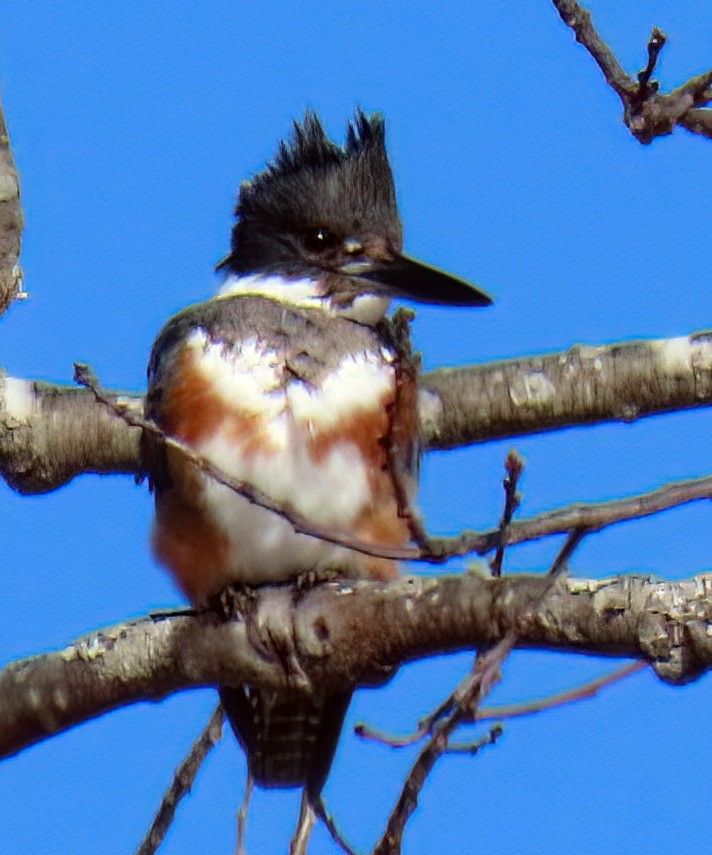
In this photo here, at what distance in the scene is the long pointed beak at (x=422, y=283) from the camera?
4352mm

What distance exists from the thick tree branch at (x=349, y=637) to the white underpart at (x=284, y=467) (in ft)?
0.60

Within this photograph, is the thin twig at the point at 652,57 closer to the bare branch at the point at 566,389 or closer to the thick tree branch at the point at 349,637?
the thick tree branch at the point at 349,637

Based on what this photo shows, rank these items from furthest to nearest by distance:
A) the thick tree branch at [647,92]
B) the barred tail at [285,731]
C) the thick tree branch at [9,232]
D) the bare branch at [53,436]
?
1. the bare branch at [53,436]
2. the barred tail at [285,731]
3. the thick tree branch at [9,232]
4. the thick tree branch at [647,92]

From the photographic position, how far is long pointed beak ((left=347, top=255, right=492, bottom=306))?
14.3 ft

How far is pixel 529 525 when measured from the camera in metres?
2.27

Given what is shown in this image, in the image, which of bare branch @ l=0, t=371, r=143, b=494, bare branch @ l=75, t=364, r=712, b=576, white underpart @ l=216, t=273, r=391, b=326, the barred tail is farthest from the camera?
bare branch @ l=0, t=371, r=143, b=494

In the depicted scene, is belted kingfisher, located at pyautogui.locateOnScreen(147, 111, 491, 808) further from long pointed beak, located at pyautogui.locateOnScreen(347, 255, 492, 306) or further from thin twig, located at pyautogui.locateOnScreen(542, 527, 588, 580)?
thin twig, located at pyautogui.locateOnScreen(542, 527, 588, 580)

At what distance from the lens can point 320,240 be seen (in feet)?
15.1

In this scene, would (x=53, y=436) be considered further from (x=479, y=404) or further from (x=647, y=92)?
(x=647, y=92)

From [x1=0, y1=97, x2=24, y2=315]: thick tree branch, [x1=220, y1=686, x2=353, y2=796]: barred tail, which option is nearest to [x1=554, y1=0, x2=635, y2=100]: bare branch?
[x1=0, y1=97, x2=24, y2=315]: thick tree branch

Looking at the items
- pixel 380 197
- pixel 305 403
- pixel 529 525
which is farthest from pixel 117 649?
pixel 380 197

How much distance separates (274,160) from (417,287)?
2.22 feet

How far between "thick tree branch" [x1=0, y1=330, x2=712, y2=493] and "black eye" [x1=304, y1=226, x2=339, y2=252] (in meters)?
0.48

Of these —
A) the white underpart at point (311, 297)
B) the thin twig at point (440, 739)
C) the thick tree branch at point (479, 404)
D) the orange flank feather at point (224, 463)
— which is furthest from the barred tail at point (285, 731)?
the thin twig at point (440, 739)
